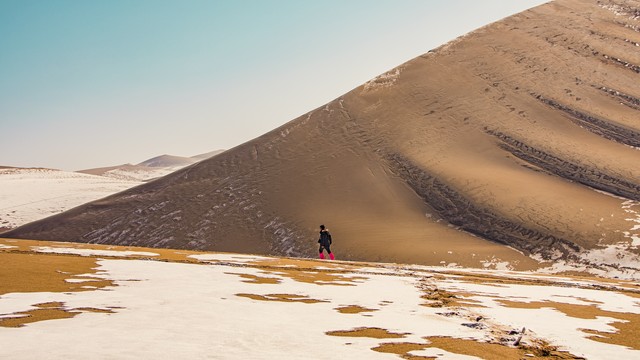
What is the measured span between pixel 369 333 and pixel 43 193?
136463 millimetres

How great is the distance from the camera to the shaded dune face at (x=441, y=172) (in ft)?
220

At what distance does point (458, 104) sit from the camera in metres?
102

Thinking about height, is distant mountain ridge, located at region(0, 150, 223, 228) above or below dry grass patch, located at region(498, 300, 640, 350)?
above

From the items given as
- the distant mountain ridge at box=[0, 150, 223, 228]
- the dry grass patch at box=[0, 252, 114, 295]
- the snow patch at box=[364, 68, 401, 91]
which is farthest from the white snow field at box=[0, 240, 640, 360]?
the distant mountain ridge at box=[0, 150, 223, 228]

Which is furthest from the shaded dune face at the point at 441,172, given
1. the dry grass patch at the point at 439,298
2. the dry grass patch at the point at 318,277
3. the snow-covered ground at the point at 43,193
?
the dry grass patch at the point at 439,298

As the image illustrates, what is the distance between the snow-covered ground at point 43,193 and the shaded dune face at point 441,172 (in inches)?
1128

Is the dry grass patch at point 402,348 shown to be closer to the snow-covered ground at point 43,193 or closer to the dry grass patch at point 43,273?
the dry grass patch at point 43,273

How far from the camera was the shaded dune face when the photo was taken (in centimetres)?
6700

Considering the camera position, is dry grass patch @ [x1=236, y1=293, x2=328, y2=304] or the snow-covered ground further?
the snow-covered ground

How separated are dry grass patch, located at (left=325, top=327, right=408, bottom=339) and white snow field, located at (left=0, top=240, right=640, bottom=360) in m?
0.03

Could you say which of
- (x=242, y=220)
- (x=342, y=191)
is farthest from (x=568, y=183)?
(x=242, y=220)

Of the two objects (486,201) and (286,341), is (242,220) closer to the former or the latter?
(486,201)

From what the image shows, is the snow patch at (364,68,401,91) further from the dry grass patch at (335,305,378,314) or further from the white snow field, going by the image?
the dry grass patch at (335,305,378,314)

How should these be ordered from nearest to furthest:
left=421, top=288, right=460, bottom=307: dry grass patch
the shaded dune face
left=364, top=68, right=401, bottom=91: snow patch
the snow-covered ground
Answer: left=421, top=288, right=460, bottom=307: dry grass patch, the shaded dune face, left=364, top=68, right=401, bottom=91: snow patch, the snow-covered ground
